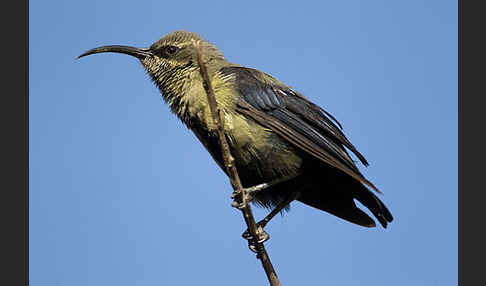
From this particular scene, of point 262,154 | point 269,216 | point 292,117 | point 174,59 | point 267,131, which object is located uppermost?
point 174,59

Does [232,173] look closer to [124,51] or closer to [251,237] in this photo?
[251,237]

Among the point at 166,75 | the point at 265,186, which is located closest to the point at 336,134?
the point at 265,186

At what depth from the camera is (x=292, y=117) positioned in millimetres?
5676

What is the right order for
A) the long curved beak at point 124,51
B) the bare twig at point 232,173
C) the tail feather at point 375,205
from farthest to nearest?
the long curved beak at point 124,51
the tail feather at point 375,205
the bare twig at point 232,173

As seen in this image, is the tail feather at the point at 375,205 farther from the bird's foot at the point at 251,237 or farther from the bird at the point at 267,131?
the bird's foot at the point at 251,237

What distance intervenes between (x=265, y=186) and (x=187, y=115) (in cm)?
109

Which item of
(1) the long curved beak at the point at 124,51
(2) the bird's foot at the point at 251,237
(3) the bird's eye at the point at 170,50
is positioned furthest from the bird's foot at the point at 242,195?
(1) the long curved beak at the point at 124,51

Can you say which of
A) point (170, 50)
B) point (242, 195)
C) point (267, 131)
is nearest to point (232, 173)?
point (242, 195)

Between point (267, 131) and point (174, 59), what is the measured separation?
1.41 meters

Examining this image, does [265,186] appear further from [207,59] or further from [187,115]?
[207,59]

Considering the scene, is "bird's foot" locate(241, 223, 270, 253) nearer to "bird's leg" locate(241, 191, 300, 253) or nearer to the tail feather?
"bird's leg" locate(241, 191, 300, 253)

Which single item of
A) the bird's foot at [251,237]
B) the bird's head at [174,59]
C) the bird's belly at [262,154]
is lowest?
the bird's foot at [251,237]

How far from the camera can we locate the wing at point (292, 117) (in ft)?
17.9

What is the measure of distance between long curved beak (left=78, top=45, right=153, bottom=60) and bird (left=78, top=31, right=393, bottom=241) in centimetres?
1
